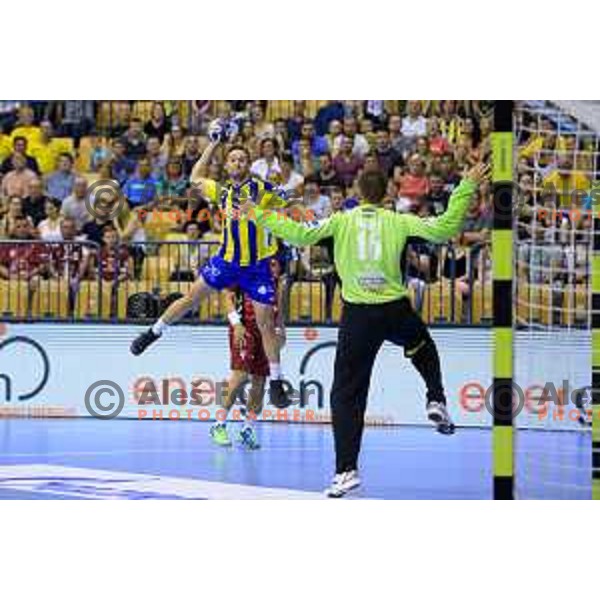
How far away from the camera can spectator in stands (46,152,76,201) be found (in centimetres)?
Result: 1531

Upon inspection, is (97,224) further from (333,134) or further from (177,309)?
(177,309)

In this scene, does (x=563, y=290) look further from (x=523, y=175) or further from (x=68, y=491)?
(x=68, y=491)

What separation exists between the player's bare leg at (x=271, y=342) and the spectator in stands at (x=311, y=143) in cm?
335

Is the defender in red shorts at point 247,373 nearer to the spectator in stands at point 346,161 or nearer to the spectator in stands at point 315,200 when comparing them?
the spectator in stands at point 315,200

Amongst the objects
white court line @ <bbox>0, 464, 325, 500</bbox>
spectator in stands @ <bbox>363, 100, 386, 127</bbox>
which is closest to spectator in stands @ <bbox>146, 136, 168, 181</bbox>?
spectator in stands @ <bbox>363, 100, 386, 127</bbox>

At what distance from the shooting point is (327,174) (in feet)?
49.2

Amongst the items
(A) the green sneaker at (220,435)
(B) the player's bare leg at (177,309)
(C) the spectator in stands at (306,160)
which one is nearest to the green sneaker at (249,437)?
(A) the green sneaker at (220,435)

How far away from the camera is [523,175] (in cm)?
1199

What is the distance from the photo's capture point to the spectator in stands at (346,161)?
15.0 metres

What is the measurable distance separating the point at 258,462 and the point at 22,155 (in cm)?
481

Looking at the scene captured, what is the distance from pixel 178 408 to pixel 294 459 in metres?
2.53

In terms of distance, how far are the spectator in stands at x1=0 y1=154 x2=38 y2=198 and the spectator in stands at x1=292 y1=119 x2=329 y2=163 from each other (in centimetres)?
207

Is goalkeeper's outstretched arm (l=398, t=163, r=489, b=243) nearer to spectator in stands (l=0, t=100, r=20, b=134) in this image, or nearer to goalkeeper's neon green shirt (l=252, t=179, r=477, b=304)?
goalkeeper's neon green shirt (l=252, t=179, r=477, b=304)

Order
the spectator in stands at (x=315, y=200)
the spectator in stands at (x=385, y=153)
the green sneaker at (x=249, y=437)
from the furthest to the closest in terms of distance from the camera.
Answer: the spectator in stands at (x=385, y=153)
the spectator in stands at (x=315, y=200)
the green sneaker at (x=249, y=437)
